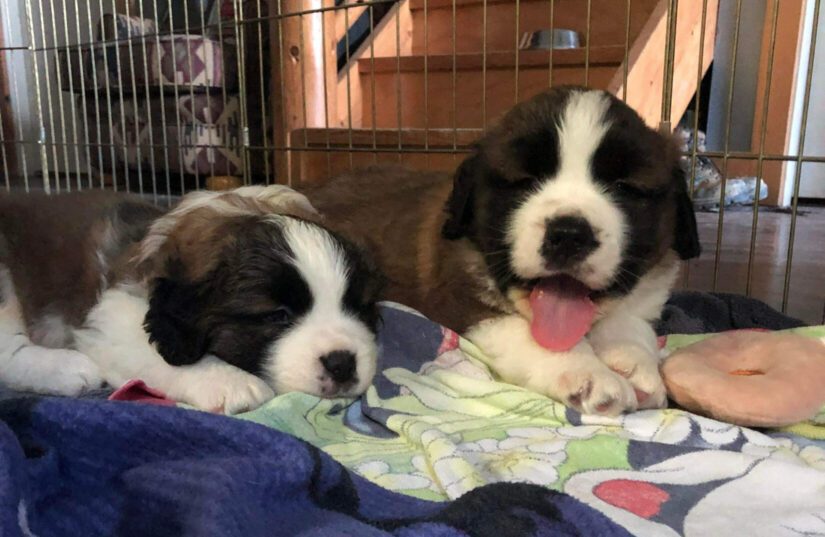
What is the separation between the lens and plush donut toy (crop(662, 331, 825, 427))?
1.55 m

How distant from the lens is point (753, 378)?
5.33 feet

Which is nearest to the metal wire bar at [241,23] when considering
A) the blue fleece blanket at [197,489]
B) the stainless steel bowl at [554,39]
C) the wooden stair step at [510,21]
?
the wooden stair step at [510,21]

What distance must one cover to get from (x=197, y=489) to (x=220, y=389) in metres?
0.56

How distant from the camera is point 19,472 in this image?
3.44 feet

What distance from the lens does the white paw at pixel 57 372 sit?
177 centimetres

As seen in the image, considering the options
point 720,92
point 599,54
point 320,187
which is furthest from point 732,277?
point 720,92

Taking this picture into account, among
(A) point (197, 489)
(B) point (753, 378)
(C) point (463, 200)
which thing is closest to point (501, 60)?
(C) point (463, 200)

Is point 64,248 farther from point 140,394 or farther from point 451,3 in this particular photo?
point 451,3

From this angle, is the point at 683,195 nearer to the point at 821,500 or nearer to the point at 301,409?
the point at 821,500

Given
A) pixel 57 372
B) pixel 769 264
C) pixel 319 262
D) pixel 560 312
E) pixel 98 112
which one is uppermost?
pixel 98 112

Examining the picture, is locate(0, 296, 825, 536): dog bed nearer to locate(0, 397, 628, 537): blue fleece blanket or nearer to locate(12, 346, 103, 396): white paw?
locate(0, 397, 628, 537): blue fleece blanket

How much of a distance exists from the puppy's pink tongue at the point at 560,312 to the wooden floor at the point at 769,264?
100cm

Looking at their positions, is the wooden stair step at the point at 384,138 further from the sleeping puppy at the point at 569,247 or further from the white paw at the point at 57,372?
the white paw at the point at 57,372

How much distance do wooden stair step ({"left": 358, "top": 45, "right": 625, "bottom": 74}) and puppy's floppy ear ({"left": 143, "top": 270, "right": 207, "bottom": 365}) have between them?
2186mm
